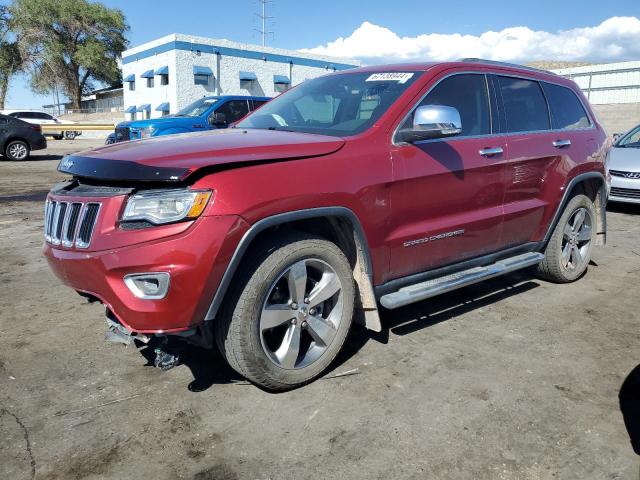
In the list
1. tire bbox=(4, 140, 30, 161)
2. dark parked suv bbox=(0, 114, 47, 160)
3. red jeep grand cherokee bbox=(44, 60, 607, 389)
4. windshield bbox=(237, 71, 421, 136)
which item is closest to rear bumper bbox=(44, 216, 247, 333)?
red jeep grand cherokee bbox=(44, 60, 607, 389)

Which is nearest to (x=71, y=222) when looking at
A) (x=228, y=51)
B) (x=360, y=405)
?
(x=360, y=405)

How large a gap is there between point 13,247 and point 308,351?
4.53m

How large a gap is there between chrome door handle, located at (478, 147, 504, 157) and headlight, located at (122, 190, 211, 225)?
2157 millimetres

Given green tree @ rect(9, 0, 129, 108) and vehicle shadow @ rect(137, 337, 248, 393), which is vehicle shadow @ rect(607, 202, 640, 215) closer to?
vehicle shadow @ rect(137, 337, 248, 393)

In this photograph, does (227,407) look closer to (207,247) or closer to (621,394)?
(207,247)

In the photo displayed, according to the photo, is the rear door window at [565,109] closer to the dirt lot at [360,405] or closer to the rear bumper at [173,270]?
the dirt lot at [360,405]

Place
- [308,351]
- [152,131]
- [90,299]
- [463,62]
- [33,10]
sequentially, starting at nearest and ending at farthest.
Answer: [90,299] < [308,351] < [463,62] < [152,131] < [33,10]

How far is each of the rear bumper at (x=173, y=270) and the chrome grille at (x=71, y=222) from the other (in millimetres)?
130

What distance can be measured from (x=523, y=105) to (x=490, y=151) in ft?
2.71

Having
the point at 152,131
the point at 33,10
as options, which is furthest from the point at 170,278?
the point at 33,10

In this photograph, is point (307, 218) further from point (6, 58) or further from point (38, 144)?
point (6, 58)

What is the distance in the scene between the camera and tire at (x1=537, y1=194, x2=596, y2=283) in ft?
15.9

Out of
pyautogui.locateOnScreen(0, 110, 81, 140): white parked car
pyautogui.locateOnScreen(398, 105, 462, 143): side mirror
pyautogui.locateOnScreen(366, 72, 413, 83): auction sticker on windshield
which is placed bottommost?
pyautogui.locateOnScreen(398, 105, 462, 143): side mirror

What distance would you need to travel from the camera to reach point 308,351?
10.3 ft
